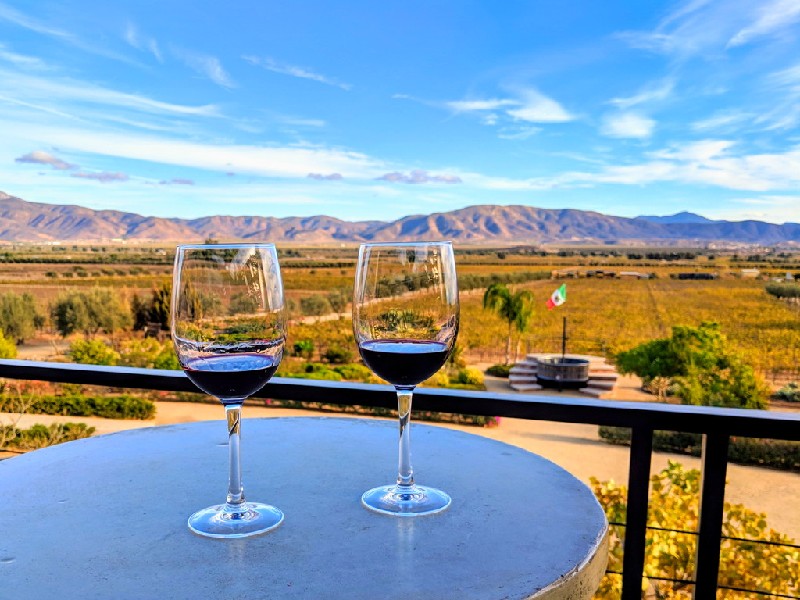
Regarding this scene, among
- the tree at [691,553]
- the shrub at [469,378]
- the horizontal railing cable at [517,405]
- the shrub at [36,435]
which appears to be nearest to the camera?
the horizontal railing cable at [517,405]

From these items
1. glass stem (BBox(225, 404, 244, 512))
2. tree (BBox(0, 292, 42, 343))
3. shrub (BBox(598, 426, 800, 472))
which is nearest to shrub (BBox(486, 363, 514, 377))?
shrub (BBox(598, 426, 800, 472))

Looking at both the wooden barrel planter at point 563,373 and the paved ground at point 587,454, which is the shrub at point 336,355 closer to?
the paved ground at point 587,454

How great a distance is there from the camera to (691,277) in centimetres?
6197

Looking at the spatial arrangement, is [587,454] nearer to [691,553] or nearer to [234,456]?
[691,553]

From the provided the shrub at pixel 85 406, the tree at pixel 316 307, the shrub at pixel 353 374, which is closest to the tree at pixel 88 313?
the tree at pixel 316 307

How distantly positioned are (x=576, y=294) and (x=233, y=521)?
2119 inches

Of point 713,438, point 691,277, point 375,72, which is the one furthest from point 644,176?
point 713,438

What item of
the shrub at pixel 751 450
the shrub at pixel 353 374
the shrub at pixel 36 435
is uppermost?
the shrub at pixel 36 435

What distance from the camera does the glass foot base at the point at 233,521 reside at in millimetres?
578

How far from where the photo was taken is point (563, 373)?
816 inches

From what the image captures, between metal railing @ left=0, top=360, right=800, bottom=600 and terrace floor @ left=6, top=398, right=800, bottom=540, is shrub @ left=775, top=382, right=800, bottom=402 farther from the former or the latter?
metal railing @ left=0, top=360, right=800, bottom=600

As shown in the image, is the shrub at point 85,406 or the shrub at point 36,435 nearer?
the shrub at point 36,435

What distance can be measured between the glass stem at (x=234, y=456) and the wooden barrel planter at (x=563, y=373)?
20.8 metres

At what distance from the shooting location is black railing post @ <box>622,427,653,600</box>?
3.65 ft
